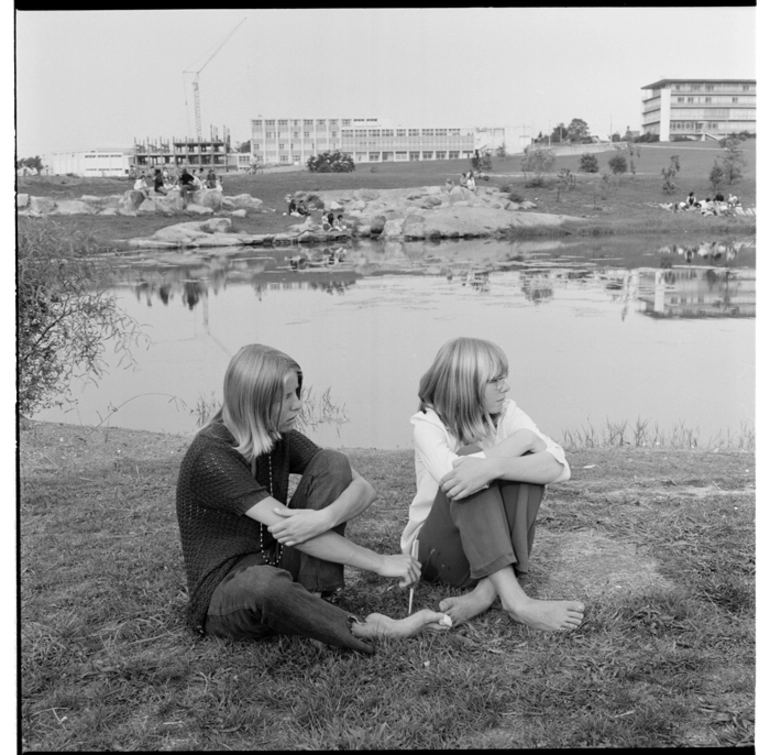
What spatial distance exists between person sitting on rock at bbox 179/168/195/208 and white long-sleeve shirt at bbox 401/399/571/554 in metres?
10.5

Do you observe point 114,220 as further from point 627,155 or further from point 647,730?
point 647,730

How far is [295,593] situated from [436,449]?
64cm

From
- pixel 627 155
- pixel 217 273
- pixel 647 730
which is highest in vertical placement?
pixel 627 155

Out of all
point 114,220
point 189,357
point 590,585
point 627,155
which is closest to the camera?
point 590,585

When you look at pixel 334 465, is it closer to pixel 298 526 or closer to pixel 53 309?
pixel 298 526

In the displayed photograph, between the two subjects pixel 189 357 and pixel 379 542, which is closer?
pixel 379 542

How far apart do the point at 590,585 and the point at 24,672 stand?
1763 millimetres

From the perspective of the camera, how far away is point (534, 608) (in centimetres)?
255

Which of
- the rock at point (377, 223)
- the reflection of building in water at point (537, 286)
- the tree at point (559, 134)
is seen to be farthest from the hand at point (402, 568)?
the rock at point (377, 223)

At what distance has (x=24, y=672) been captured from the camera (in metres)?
2.38

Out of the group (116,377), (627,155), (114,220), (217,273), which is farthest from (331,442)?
(627,155)

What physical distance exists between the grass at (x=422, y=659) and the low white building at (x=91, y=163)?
293 inches

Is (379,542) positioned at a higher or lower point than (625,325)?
lower

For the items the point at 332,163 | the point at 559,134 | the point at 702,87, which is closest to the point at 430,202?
the point at 559,134
